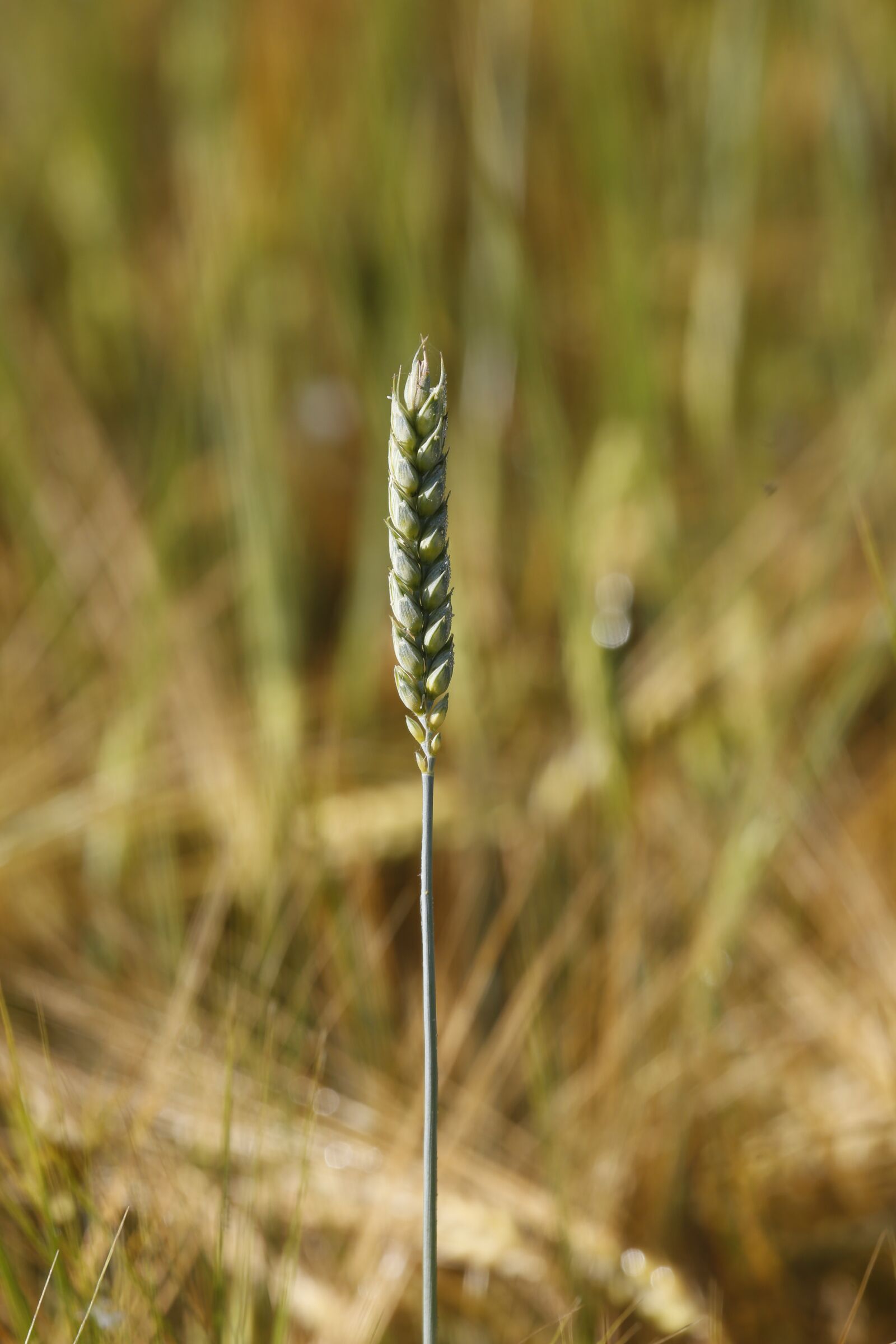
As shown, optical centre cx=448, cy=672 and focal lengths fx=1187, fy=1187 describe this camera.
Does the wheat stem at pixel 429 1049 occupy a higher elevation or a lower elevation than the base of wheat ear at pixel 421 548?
lower

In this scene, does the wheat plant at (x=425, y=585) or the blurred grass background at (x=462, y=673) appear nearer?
the wheat plant at (x=425, y=585)

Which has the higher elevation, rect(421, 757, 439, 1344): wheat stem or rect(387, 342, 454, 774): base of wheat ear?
rect(387, 342, 454, 774): base of wheat ear

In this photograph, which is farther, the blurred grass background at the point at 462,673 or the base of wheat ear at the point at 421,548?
the blurred grass background at the point at 462,673

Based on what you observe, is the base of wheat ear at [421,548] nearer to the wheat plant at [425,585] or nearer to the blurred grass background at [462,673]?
the wheat plant at [425,585]

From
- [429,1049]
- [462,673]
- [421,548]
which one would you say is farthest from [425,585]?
[462,673]

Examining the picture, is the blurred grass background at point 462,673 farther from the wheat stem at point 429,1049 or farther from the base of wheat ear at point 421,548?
the base of wheat ear at point 421,548

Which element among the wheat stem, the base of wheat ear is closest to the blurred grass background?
the wheat stem

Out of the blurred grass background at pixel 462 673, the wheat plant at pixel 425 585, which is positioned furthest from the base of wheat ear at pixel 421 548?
the blurred grass background at pixel 462 673

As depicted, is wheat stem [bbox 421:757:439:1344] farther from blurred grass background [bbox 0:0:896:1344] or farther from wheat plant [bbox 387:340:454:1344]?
blurred grass background [bbox 0:0:896:1344]
